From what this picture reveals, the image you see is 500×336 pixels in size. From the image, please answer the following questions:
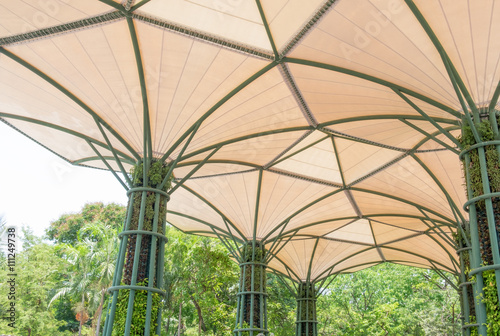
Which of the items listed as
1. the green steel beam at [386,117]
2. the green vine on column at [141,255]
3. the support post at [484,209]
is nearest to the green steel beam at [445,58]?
the support post at [484,209]

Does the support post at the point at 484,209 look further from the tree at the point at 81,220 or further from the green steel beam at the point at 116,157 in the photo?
the tree at the point at 81,220

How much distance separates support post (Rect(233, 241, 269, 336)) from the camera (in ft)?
75.0

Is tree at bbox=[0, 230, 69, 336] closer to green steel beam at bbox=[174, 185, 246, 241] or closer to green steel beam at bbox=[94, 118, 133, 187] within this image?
green steel beam at bbox=[174, 185, 246, 241]

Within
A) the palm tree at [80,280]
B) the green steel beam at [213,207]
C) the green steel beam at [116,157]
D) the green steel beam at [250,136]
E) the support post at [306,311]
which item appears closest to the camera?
the green steel beam at [116,157]

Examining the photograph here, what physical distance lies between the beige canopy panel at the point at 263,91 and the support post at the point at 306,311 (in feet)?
32.3

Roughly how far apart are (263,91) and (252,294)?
1209 centimetres

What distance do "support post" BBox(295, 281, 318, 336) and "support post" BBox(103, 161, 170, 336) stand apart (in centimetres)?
1990

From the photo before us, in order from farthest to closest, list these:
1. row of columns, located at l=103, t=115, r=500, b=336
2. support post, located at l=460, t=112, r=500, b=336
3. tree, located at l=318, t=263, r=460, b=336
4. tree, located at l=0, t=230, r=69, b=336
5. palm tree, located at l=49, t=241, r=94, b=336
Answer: tree, located at l=318, t=263, r=460, b=336 < palm tree, located at l=49, t=241, r=94, b=336 < tree, located at l=0, t=230, r=69, b=336 < row of columns, located at l=103, t=115, r=500, b=336 < support post, located at l=460, t=112, r=500, b=336

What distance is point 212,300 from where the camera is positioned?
1537 inches

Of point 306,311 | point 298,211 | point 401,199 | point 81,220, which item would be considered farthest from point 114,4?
point 81,220

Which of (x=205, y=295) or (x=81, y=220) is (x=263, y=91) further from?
(x=81, y=220)

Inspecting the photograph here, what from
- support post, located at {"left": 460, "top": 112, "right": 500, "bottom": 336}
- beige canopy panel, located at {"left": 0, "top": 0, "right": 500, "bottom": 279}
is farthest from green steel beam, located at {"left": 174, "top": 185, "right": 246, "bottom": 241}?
support post, located at {"left": 460, "top": 112, "right": 500, "bottom": 336}

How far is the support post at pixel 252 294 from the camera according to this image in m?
22.9

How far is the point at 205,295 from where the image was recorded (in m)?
39.5
